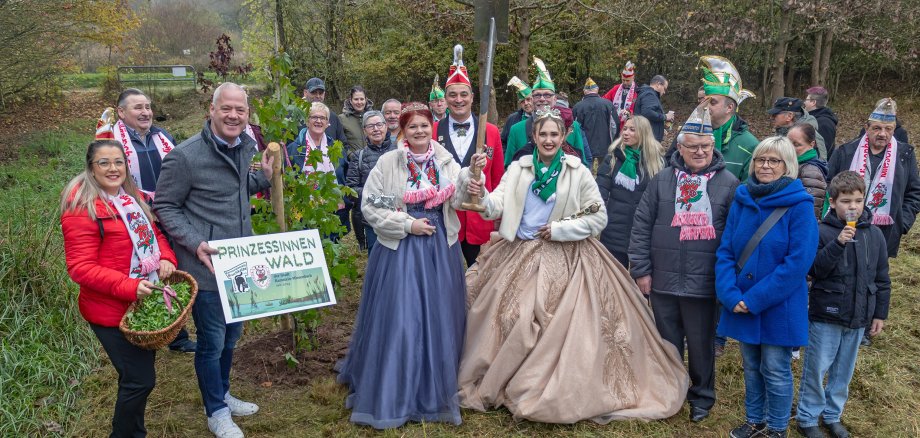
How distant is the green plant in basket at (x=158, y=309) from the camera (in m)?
3.18

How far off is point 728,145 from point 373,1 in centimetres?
1669

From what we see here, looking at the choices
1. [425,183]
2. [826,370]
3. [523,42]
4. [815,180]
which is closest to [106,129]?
[425,183]

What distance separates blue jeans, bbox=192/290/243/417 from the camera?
3.63m

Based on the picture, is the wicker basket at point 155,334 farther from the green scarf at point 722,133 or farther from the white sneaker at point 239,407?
the green scarf at point 722,133

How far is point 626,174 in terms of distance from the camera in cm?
509

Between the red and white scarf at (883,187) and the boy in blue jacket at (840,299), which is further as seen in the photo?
the red and white scarf at (883,187)

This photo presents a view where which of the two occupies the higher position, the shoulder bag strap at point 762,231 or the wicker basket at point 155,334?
the shoulder bag strap at point 762,231

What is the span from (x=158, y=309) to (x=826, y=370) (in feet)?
13.0

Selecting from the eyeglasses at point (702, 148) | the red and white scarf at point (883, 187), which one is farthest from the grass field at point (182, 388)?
the eyeglasses at point (702, 148)

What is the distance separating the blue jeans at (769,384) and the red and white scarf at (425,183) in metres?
2.12

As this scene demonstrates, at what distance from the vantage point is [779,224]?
11.6 feet

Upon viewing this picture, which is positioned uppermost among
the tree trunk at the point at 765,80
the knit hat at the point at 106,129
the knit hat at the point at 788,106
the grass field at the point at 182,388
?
the tree trunk at the point at 765,80

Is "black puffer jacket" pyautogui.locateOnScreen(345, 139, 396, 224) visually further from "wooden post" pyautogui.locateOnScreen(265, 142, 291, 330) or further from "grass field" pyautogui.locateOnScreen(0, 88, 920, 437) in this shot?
"wooden post" pyautogui.locateOnScreen(265, 142, 291, 330)

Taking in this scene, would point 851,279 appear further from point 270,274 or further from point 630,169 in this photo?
point 270,274
